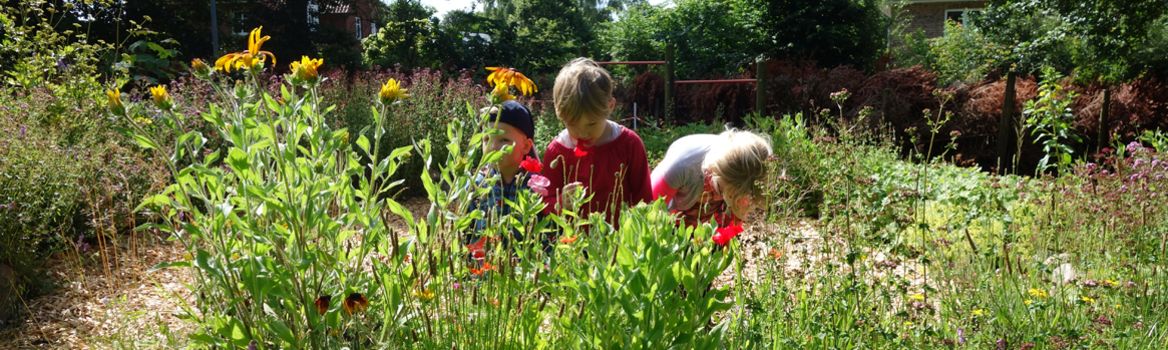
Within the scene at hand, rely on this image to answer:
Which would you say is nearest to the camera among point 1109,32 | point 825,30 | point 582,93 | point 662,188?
point 582,93

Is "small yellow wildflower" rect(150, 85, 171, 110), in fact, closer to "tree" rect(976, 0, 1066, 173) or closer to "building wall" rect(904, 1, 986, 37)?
"tree" rect(976, 0, 1066, 173)

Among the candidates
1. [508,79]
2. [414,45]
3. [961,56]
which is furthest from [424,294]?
[961,56]

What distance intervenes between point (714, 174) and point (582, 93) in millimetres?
491

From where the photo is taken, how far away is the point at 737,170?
2.48 metres

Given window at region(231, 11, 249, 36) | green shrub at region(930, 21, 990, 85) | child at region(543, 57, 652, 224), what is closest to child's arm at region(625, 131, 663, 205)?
child at region(543, 57, 652, 224)

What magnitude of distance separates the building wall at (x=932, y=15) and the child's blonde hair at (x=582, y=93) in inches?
963

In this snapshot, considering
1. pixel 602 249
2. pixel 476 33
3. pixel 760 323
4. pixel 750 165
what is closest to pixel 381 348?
pixel 602 249

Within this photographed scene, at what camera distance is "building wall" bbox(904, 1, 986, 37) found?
24953 millimetres

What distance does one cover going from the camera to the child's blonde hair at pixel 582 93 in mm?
2689

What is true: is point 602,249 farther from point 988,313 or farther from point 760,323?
point 988,313

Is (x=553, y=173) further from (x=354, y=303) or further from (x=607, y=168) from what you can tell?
(x=354, y=303)

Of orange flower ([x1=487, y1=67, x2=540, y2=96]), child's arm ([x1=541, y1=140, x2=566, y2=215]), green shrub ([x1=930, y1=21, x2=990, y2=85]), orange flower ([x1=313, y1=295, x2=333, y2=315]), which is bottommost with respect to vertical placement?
orange flower ([x1=313, y1=295, x2=333, y2=315])

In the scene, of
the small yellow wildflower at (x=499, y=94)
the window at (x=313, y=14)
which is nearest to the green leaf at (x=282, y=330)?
the small yellow wildflower at (x=499, y=94)

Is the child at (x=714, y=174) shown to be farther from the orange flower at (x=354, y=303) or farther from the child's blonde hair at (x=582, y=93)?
the orange flower at (x=354, y=303)
